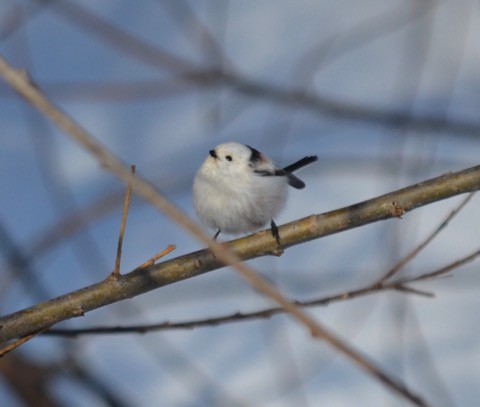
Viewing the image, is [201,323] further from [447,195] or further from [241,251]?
[447,195]

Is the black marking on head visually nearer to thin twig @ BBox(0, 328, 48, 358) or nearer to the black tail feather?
the black tail feather

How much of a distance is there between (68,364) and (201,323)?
85cm

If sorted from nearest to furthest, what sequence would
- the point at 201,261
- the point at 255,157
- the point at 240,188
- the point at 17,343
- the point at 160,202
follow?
1. the point at 160,202
2. the point at 17,343
3. the point at 201,261
4. the point at 240,188
5. the point at 255,157

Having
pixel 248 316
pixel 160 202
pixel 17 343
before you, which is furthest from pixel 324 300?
pixel 160 202

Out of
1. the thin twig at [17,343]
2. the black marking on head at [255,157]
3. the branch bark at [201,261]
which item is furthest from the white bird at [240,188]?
the thin twig at [17,343]

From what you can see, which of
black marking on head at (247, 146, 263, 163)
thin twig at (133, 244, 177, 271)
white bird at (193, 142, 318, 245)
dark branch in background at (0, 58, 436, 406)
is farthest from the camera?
black marking on head at (247, 146, 263, 163)

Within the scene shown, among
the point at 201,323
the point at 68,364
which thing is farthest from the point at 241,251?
the point at 68,364

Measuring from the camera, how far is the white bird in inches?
90.4

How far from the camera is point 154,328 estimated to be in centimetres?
150

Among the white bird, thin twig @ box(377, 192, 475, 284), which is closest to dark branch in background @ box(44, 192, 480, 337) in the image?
thin twig @ box(377, 192, 475, 284)

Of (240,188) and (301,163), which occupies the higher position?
(301,163)

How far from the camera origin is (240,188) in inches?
92.5

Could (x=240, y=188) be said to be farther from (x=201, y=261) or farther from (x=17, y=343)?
(x=17, y=343)

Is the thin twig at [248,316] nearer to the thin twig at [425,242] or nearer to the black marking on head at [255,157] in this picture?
the thin twig at [425,242]
